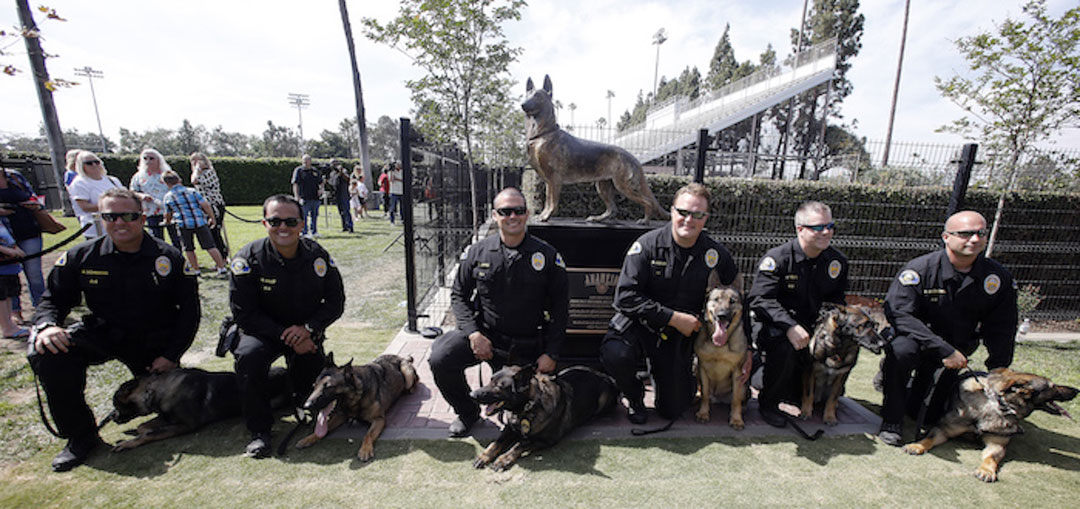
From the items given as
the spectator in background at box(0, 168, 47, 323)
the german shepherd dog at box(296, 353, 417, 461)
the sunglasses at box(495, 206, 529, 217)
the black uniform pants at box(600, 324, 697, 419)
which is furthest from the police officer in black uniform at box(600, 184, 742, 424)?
the spectator in background at box(0, 168, 47, 323)

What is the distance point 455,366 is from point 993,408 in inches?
153

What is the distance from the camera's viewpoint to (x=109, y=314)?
3.03 meters

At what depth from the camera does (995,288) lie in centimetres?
313

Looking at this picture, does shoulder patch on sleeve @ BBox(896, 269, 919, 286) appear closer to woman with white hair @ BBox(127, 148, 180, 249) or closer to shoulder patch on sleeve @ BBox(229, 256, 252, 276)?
shoulder patch on sleeve @ BBox(229, 256, 252, 276)

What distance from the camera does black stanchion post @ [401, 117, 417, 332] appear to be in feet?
15.0

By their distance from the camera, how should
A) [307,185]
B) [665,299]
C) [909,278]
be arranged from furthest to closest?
[307,185] < [665,299] < [909,278]

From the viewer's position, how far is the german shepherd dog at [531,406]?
2.65 meters

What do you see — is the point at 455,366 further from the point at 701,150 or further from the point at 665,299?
the point at 701,150

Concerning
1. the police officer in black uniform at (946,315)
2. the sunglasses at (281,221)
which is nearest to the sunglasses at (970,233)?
the police officer in black uniform at (946,315)

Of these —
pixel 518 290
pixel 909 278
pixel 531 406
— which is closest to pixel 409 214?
pixel 518 290

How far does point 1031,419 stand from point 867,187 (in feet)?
14.3

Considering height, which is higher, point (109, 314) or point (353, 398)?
point (109, 314)

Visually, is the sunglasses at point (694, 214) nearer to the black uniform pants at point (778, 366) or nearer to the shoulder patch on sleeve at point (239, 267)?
the black uniform pants at point (778, 366)

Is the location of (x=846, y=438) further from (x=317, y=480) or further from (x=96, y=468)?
(x=96, y=468)
